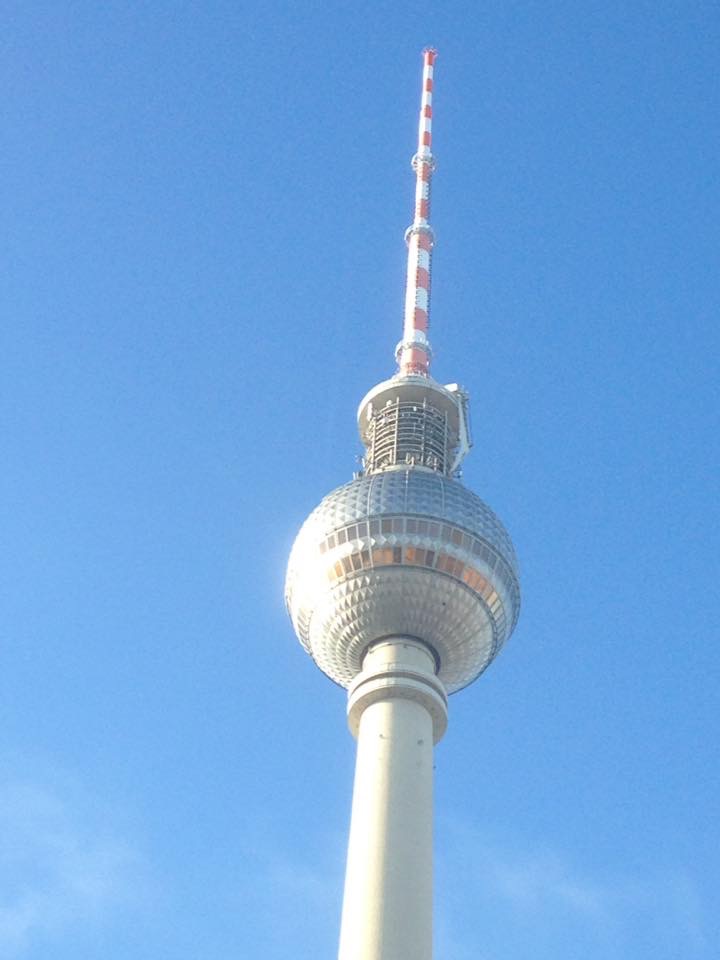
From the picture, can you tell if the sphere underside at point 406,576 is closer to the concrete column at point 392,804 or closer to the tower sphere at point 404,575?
the tower sphere at point 404,575

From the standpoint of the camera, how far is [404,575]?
61500 millimetres

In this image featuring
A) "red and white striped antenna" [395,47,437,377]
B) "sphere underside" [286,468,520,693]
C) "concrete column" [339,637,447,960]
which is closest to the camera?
"concrete column" [339,637,447,960]

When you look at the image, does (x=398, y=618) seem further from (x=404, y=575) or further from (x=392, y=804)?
(x=392, y=804)

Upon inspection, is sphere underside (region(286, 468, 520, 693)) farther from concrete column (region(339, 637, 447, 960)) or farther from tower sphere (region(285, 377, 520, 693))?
concrete column (region(339, 637, 447, 960))

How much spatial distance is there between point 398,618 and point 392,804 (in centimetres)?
1007

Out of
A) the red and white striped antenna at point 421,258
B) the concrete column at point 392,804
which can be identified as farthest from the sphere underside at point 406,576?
the red and white striped antenna at point 421,258

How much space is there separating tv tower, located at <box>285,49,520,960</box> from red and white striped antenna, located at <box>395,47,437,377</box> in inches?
292

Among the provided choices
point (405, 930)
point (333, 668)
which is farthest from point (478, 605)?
point (405, 930)

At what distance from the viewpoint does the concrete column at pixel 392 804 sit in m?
50.8

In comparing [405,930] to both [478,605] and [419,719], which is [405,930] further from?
[478,605]

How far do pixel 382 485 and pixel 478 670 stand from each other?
10872 millimetres

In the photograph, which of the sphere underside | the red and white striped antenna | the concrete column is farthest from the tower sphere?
the red and white striped antenna

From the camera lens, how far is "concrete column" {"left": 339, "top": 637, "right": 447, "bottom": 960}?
5078 centimetres

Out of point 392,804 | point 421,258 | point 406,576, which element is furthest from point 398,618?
point 421,258
